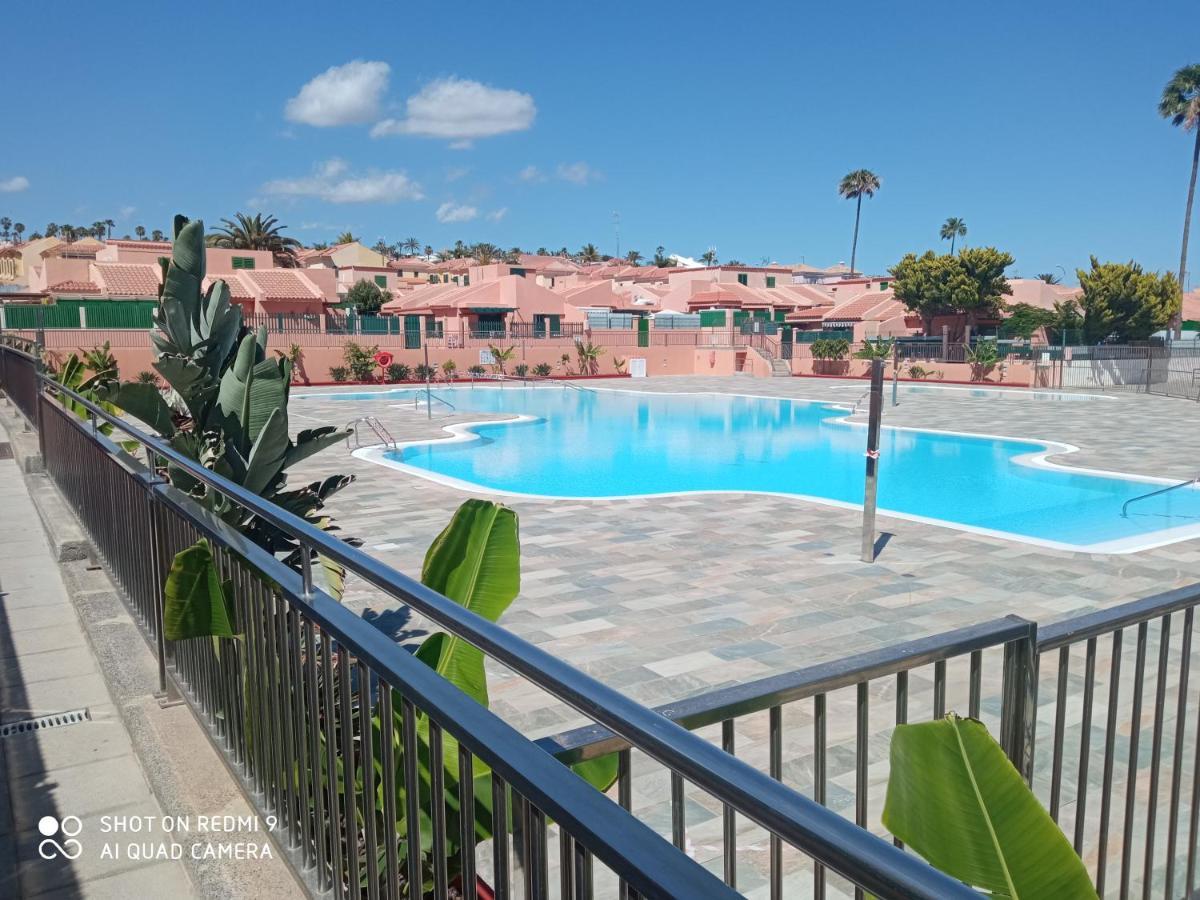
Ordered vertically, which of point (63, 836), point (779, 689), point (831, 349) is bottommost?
point (63, 836)

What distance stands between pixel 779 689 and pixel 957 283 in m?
50.9

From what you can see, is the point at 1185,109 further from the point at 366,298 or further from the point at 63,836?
the point at 63,836

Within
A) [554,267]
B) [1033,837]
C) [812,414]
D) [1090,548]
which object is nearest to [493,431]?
[812,414]

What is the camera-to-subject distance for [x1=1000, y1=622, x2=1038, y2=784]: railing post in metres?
2.38

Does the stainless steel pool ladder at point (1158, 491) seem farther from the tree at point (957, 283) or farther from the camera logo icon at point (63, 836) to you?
the tree at point (957, 283)

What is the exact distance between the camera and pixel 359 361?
36688 mm

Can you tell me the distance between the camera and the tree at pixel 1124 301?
1681 inches

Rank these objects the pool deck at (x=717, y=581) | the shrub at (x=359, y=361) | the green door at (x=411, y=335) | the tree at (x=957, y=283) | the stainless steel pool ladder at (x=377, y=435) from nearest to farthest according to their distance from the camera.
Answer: the pool deck at (x=717, y=581) < the stainless steel pool ladder at (x=377, y=435) < the shrub at (x=359, y=361) < the green door at (x=411, y=335) < the tree at (x=957, y=283)

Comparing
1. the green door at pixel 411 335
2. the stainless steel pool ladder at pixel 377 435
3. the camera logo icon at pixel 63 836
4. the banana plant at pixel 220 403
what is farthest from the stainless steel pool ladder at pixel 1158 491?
the green door at pixel 411 335

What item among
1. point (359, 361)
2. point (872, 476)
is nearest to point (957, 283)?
point (359, 361)

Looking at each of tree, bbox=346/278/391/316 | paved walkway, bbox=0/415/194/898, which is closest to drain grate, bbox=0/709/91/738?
paved walkway, bbox=0/415/194/898

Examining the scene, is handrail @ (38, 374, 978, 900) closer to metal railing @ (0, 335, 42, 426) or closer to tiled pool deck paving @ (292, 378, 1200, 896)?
tiled pool deck paving @ (292, 378, 1200, 896)

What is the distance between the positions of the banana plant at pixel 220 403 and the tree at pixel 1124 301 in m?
45.2

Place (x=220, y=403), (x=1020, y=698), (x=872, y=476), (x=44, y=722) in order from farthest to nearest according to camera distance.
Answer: (x=872, y=476)
(x=220, y=403)
(x=44, y=722)
(x=1020, y=698)
